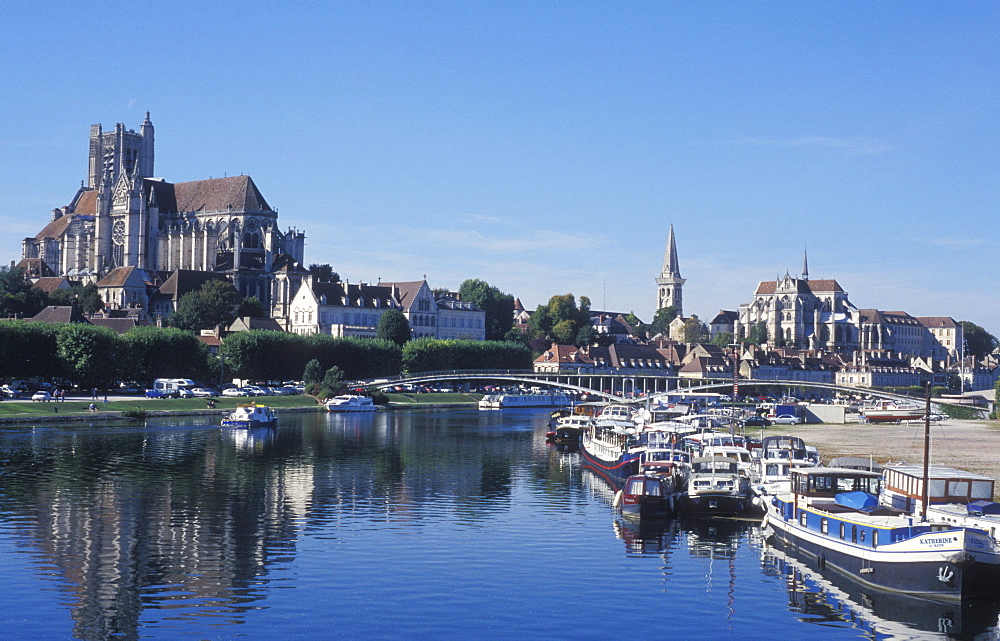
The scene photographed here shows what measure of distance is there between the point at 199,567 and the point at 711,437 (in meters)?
42.6

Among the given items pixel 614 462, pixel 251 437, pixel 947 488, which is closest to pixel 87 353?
pixel 251 437

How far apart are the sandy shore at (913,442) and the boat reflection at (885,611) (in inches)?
937

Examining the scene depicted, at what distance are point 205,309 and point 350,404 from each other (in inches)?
2154

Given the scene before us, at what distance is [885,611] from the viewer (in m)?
36.6

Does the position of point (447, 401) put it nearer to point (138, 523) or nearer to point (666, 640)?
A: point (138, 523)

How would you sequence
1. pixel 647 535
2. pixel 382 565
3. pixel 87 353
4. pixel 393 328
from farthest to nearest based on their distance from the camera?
pixel 393 328 < pixel 87 353 < pixel 647 535 < pixel 382 565

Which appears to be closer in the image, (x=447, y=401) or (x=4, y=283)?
(x=447, y=401)

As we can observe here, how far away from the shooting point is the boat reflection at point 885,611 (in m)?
34.5

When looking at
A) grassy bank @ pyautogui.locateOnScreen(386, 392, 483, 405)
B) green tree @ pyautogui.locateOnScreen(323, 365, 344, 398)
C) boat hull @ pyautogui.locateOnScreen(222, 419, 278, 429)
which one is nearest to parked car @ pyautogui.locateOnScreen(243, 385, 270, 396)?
green tree @ pyautogui.locateOnScreen(323, 365, 344, 398)

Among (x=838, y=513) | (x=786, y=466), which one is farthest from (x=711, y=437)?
(x=838, y=513)

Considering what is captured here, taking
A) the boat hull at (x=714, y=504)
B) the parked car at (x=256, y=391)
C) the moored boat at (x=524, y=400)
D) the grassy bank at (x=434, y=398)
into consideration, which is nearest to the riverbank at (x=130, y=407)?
the grassy bank at (x=434, y=398)

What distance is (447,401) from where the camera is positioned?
533 ft

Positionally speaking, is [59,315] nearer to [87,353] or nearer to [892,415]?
[87,353]

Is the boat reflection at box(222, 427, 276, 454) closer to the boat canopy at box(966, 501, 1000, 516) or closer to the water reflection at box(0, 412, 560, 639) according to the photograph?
the water reflection at box(0, 412, 560, 639)
